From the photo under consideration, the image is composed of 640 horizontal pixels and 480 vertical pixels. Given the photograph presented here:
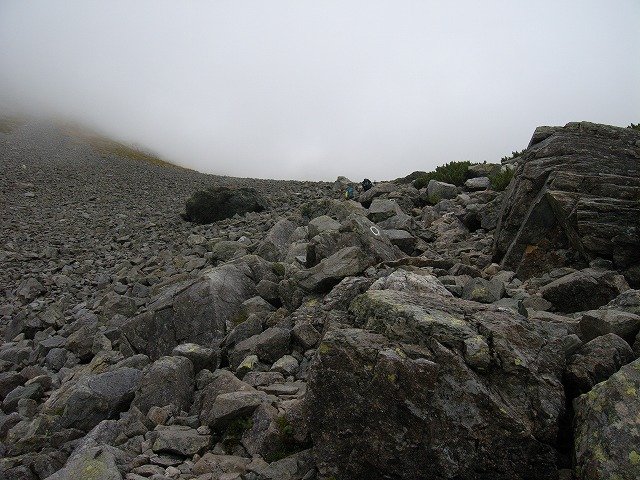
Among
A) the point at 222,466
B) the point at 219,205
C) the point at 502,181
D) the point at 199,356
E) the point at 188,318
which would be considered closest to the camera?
the point at 222,466

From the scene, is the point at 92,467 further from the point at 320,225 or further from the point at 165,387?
the point at 320,225

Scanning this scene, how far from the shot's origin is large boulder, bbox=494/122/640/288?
1133 centimetres

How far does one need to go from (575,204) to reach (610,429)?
9.25m

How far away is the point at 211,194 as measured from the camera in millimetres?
29969

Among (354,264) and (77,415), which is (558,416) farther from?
(77,415)

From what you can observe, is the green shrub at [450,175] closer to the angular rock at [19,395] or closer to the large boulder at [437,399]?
the large boulder at [437,399]

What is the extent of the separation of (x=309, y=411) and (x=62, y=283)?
21316 mm

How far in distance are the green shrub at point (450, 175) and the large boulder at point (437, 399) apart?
2222 cm

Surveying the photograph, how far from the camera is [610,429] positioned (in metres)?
4.86

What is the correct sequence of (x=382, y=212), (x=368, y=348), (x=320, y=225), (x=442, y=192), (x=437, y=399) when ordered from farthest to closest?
(x=442, y=192) → (x=382, y=212) → (x=320, y=225) → (x=368, y=348) → (x=437, y=399)

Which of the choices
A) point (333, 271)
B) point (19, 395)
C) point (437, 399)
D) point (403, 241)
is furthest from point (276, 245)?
point (437, 399)

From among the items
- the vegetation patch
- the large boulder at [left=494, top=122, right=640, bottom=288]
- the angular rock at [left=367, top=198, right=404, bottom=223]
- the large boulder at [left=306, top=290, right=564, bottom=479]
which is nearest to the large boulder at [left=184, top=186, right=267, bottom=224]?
the angular rock at [left=367, top=198, right=404, bottom=223]

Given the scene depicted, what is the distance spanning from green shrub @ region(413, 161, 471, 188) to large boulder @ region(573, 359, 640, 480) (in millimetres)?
23301

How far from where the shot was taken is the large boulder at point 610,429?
4586 mm
